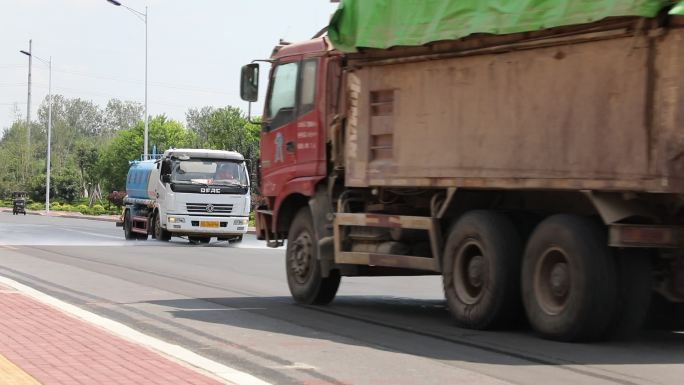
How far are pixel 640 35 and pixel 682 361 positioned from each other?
105 inches

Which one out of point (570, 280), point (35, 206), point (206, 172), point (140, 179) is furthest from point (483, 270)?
point (35, 206)

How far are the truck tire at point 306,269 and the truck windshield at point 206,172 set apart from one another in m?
19.4

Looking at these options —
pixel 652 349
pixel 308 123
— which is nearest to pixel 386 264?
pixel 308 123

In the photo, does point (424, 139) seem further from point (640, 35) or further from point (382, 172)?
point (640, 35)

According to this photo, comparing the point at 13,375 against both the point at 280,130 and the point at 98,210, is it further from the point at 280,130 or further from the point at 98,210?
the point at 98,210

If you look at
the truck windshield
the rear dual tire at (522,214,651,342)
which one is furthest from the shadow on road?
the truck windshield

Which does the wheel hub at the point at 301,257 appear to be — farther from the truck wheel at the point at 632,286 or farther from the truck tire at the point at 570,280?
the truck wheel at the point at 632,286

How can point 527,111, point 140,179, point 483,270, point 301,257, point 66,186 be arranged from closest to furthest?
point 527,111 → point 483,270 → point 301,257 → point 140,179 → point 66,186

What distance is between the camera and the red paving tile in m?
8.30

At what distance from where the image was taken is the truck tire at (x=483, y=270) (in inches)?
459

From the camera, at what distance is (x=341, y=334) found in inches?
465

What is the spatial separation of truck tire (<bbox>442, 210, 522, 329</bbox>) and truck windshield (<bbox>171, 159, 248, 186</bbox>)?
74.0 feet

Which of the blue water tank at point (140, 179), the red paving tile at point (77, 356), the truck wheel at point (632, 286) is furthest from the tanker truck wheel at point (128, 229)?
the truck wheel at point (632, 286)

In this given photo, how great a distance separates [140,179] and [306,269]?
2437 cm
